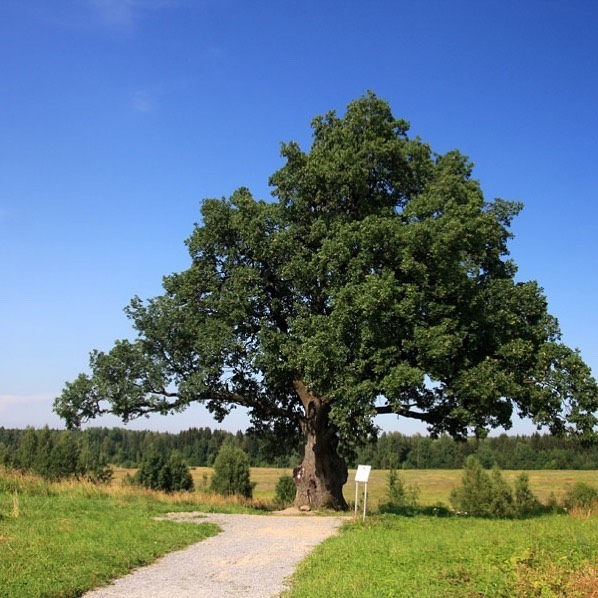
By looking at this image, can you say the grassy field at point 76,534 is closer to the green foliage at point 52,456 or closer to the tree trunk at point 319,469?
the tree trunk at point 319,469

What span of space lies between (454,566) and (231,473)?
186 feet

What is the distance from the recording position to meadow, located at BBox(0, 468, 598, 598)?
860 centimetres

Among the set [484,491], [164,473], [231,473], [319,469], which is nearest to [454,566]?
[319,469]

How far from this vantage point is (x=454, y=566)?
9555mm

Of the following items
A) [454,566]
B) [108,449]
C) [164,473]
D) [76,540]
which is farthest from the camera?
[108,449]

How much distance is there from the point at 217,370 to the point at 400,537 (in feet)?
37.5

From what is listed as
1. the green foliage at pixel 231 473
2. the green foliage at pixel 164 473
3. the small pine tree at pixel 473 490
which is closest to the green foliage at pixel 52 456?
the green foliage at pixel 164 473

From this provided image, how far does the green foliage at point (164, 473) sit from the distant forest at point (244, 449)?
306 cm

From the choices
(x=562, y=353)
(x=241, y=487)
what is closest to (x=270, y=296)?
(x=562, y=353)

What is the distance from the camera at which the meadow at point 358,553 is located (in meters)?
8.60

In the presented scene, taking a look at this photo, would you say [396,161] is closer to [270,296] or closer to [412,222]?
[412,222]

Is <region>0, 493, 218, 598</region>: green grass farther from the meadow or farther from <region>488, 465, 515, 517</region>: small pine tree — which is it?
<region>488, 465, 515, 517</region>: small pine tree

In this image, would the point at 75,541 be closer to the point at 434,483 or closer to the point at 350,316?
the point at 350,316

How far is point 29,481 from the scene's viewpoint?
71.5 ft
